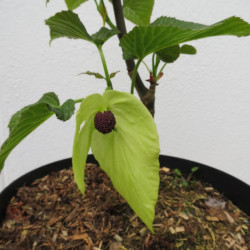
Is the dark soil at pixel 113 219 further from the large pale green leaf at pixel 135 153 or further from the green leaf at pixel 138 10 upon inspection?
the green leaf at pixel 138 10

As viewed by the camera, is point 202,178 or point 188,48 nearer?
point 188,48

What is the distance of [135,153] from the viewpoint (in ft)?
0.83

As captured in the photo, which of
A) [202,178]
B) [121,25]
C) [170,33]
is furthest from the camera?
[202,178]

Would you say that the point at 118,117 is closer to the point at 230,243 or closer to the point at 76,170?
the point at 76,170

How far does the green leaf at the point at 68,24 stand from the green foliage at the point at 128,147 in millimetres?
73

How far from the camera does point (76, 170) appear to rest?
27 centimetres

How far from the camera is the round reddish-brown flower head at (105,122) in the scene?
249 mm

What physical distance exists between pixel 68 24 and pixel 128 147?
138mm

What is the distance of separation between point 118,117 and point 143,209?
95mm

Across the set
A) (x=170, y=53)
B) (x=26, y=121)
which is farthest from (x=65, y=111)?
(x=170, y=53)

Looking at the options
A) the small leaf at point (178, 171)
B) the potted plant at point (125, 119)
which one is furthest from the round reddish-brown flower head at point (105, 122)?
the small leaf at point (178, 171)

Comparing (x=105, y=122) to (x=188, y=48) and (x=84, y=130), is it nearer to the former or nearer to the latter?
(x=84, y=130)

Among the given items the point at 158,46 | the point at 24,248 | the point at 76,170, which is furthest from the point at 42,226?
the point at 158,46

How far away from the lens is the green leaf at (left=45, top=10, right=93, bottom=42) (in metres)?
0.24
